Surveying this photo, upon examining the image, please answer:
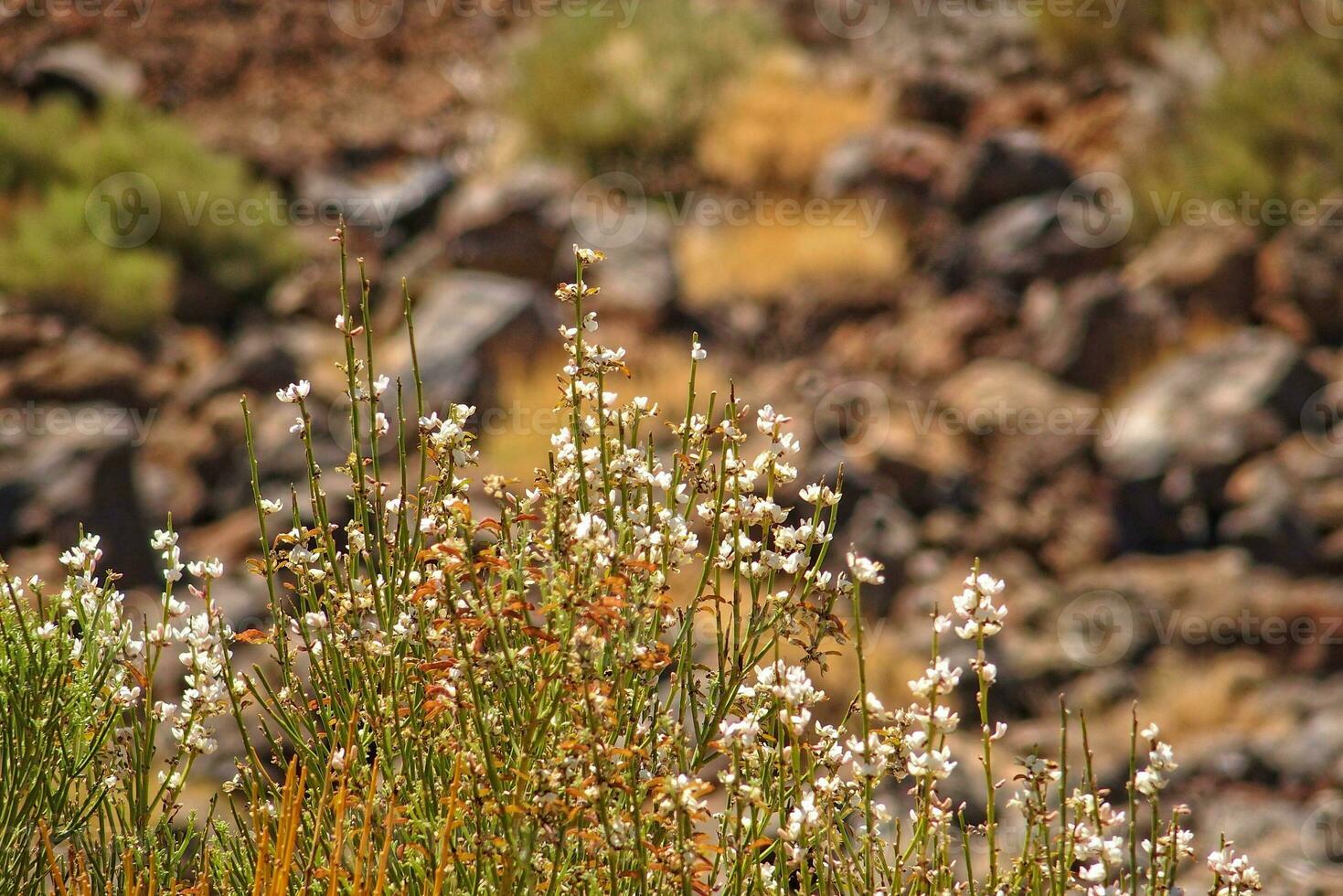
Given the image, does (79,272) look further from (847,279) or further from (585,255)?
(585,255)

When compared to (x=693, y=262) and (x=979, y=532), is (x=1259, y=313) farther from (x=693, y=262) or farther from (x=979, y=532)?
(x=693, y=262)

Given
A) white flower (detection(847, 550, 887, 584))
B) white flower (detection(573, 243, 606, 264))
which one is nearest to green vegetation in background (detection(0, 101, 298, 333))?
white flower (detection(573, 243, 606, 264))

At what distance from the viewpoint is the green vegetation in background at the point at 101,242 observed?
38.9 feet

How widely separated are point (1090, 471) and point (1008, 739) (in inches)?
110

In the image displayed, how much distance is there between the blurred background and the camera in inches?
382

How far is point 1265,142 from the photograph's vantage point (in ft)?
41.7

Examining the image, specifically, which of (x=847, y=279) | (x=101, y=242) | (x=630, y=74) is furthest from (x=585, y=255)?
(x=630, y=74)

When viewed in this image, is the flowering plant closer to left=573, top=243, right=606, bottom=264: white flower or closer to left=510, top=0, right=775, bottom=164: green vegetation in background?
left=573, top=243, right=606, bottom=264: white flower

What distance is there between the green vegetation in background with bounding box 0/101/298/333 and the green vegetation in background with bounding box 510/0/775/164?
3685 mm

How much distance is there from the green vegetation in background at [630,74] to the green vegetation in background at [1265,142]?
220 inches

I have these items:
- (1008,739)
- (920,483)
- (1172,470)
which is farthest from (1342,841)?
(920,483)

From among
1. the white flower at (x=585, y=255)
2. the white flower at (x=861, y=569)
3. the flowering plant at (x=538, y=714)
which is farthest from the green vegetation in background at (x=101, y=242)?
the white flower at (x=861, y=569)

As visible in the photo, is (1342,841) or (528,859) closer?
(528,859)

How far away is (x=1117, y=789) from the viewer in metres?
8.38
